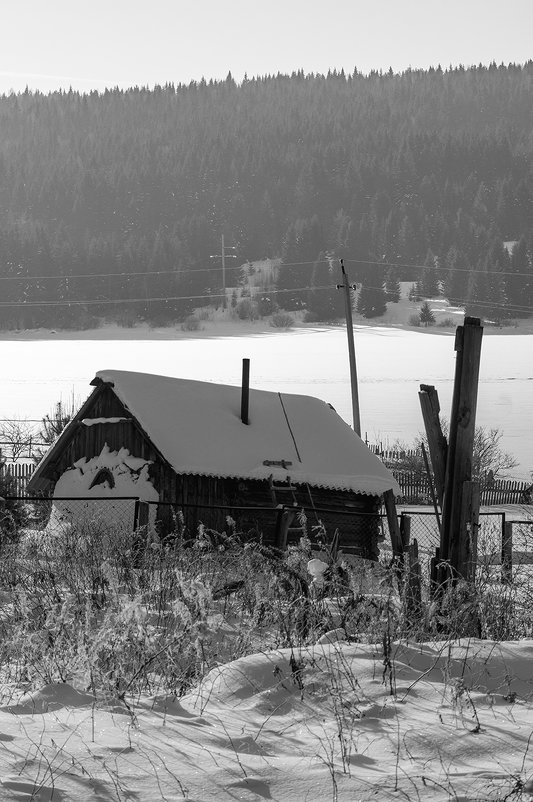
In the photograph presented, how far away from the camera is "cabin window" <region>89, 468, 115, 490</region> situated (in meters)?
22.3

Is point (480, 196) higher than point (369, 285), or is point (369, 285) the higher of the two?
point (480, 196)

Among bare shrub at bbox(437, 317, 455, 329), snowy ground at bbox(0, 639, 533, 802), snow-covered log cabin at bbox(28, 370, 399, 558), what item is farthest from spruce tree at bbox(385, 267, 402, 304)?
snowy ground at bbox(0, 639, 533, 802)

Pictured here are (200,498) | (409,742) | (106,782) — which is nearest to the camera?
(106,782)

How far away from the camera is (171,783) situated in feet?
13.4

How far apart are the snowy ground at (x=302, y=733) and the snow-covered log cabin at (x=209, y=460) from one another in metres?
15.0

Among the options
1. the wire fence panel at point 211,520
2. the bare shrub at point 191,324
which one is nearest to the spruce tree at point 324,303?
the bare shrub at point 191,324

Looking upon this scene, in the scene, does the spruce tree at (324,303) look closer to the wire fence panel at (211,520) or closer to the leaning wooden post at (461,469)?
the wire fence panel at (211,520)

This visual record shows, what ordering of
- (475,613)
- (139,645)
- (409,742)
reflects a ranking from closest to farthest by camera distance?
(409,742), (139,645), (475,613)

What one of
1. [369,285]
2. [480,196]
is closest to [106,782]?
[369,285]

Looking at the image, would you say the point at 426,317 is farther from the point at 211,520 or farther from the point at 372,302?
the point at 211,520

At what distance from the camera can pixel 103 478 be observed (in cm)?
2238

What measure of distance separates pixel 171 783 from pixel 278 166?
186750 mm

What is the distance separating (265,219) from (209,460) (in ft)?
508

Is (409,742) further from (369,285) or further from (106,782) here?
(369,285)
